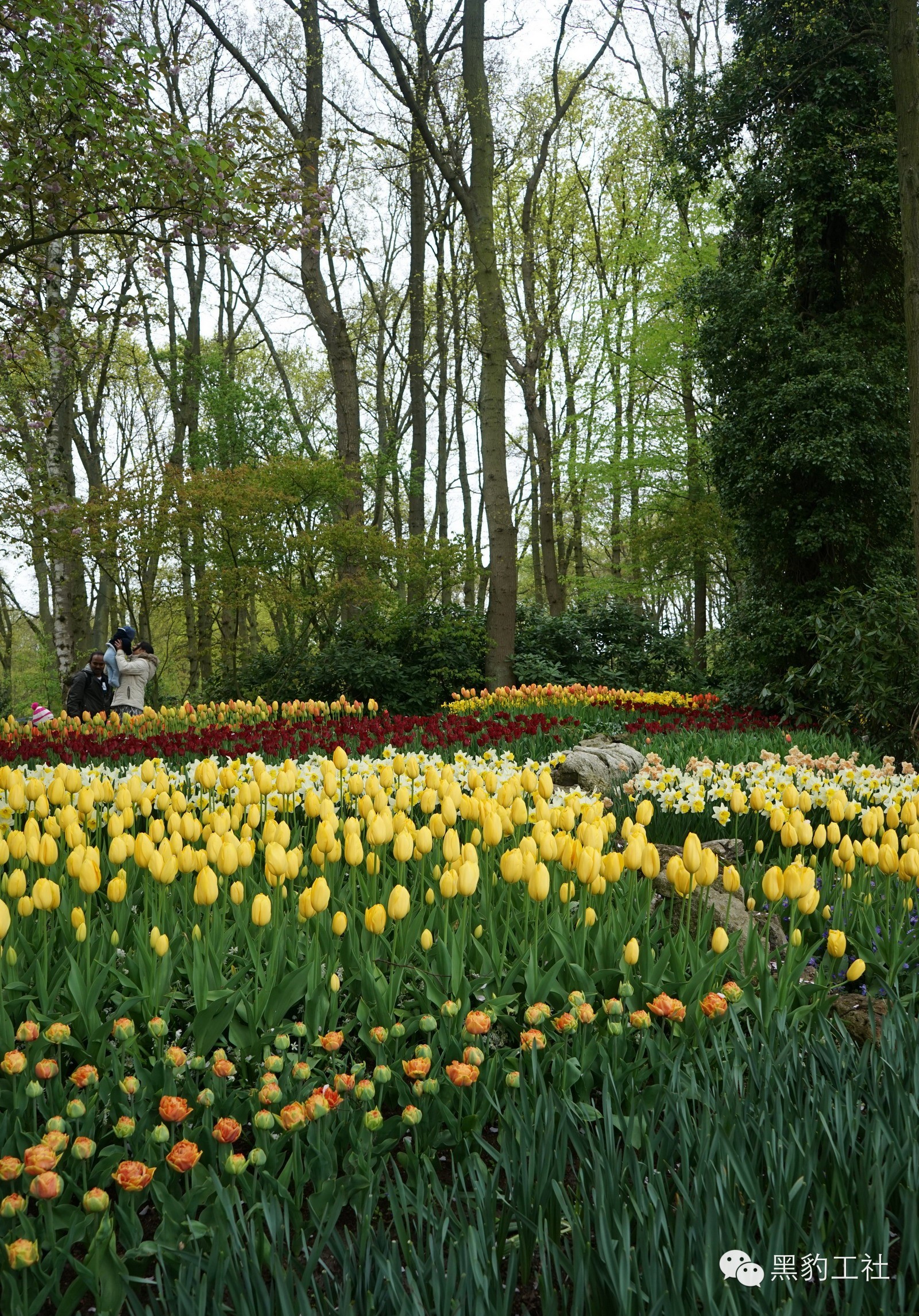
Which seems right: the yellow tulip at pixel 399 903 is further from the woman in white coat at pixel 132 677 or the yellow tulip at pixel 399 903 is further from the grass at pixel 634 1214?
the woman in white coat at pixel 132 677

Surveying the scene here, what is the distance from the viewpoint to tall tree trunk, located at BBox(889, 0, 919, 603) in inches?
279

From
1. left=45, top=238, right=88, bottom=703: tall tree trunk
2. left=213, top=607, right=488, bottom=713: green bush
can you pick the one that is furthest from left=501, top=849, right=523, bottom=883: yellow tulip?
left=213, top=607, right=488, bottom=713: green bush

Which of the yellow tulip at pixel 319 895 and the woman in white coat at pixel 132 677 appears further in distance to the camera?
the woman in white coat at pixel 132 677

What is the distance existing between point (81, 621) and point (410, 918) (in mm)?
13194

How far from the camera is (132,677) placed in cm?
1207

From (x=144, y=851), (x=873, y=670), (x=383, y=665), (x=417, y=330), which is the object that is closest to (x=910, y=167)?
(x=873, y=670)

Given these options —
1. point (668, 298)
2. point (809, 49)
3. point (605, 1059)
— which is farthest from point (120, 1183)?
point (668, 298)

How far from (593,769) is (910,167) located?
5.20m

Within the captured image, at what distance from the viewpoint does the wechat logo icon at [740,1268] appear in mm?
1369

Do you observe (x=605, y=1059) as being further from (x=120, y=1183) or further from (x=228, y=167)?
(x=228, y=167)

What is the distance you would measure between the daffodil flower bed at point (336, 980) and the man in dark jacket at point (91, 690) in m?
8.73

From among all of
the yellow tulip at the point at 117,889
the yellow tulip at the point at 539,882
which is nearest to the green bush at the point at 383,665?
the yellow tulip at the point at 117,889

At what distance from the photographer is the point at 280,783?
11.9 feet

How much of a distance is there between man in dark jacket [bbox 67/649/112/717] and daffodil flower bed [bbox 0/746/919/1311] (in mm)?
8732
